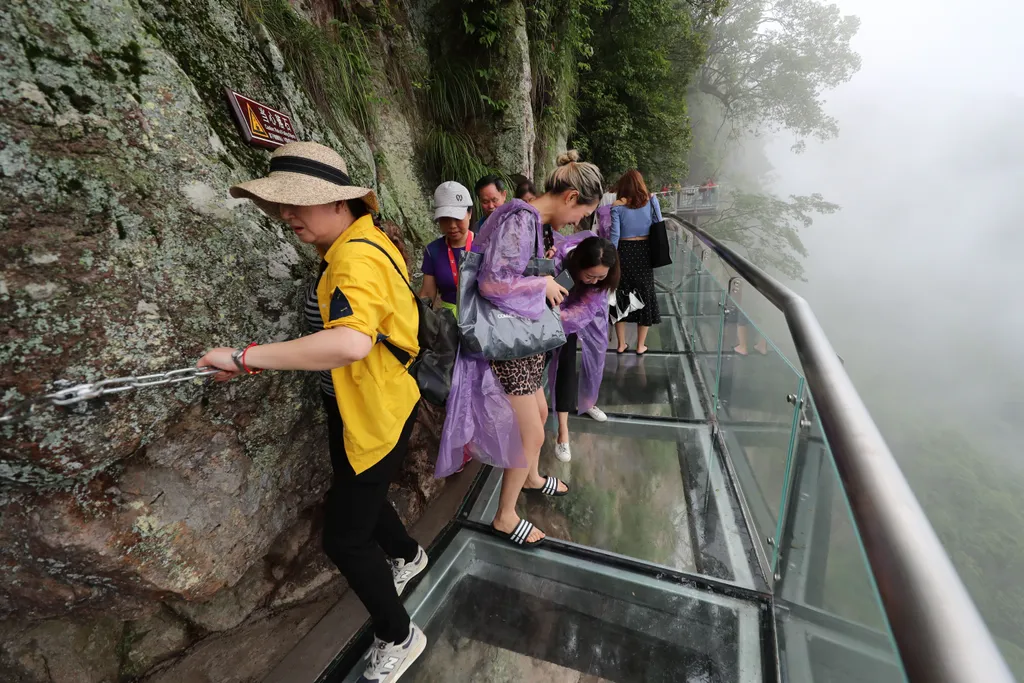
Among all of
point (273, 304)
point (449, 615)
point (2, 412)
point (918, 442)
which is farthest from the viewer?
point (918, 442)

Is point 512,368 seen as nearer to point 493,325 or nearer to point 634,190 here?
point 493,325

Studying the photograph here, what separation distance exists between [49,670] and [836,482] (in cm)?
231

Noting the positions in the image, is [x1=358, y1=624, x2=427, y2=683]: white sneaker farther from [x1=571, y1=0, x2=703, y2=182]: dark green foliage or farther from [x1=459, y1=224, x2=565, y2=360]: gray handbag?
[x1=571, y1=0, x2=703, y2=182]: dark green foliage

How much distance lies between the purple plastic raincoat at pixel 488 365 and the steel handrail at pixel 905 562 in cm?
99

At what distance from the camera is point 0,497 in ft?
3.88

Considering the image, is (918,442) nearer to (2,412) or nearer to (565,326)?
(565,326)

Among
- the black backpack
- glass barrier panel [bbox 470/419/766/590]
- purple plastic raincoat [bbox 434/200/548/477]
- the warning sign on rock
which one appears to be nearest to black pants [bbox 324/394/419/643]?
the black backpack

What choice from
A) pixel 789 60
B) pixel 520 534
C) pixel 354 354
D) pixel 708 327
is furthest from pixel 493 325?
pixel 789 60

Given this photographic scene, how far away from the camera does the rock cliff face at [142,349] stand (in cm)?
112

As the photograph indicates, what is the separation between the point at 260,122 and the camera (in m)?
1.71

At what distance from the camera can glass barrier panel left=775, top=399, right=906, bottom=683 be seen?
2.63ft

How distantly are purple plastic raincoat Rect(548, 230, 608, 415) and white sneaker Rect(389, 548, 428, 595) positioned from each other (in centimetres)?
108

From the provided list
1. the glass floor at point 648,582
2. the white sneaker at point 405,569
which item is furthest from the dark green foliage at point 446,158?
the white sneaker at point 405,569

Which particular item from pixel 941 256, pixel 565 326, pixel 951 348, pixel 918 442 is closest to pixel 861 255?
pixel 941 256
